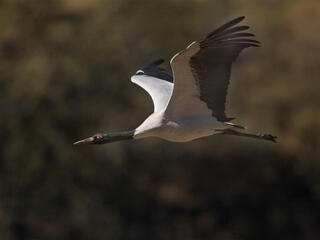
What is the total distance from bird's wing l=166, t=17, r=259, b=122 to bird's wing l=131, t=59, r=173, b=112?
2.27ft

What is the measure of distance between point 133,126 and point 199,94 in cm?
1386

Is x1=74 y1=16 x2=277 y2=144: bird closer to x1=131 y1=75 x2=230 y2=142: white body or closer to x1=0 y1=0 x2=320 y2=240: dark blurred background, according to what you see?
x1=131 y1=75 x2=230 y2=142: white body

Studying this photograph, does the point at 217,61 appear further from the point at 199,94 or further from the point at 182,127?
the point at 182,127

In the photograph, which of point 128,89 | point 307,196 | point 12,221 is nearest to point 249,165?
point 307,196

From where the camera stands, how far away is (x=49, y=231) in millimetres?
26328

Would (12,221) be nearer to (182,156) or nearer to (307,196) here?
(182,156)

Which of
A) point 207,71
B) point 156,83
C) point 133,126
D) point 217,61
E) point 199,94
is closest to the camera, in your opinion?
point 217,61

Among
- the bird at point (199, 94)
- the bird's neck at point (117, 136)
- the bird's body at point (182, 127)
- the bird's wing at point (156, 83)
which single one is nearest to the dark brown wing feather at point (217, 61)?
the bird at point (199, 94)

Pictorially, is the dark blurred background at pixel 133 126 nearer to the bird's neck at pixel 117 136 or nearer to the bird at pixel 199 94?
the bird's neck at pixel 117 136

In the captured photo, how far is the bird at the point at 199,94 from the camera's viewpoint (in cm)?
1064

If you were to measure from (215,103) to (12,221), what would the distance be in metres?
14.9

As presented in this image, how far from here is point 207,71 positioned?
434 inches

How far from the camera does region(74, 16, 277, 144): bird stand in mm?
10641

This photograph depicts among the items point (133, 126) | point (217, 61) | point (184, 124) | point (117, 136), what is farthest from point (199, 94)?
point (133, 126)
